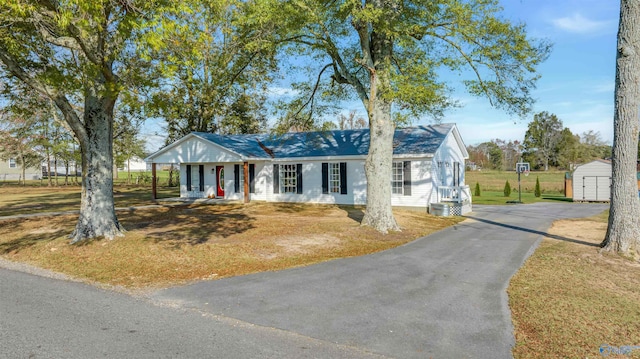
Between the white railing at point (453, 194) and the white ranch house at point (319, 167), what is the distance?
1.9 inches

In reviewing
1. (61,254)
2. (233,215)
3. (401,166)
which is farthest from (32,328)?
(401,166)

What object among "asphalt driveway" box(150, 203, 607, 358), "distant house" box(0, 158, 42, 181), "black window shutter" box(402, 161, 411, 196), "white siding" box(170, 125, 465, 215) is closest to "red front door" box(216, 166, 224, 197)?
"white siding" box(170, 125, 465, 215)

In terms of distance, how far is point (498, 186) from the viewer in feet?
127

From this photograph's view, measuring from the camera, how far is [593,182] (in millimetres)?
26078

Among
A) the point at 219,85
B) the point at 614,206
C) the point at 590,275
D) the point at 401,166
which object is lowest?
the point at 590,275

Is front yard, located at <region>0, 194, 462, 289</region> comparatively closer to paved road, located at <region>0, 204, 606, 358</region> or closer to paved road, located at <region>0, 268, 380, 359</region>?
paved road, located at <region>0, 204, 606, 358</region>

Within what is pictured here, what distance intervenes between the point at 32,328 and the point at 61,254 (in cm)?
518

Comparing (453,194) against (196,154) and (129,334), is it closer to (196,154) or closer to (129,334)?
(196,154)

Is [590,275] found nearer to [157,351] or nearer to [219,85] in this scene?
[157,351]

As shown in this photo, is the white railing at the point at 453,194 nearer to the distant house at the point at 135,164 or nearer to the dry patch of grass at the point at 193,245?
the dry patch of grass at the point at 193,245

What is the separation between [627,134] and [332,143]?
48.6ft

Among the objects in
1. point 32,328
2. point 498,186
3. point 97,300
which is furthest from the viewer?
point 498,186

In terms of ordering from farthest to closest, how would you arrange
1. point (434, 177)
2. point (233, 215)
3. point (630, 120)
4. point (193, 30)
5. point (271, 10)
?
point (434, 177)
point (233, 215)
point (271, 10)
point (193, 30)
point (630, 120)

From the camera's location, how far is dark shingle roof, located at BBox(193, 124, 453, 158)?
19594 millimetres
